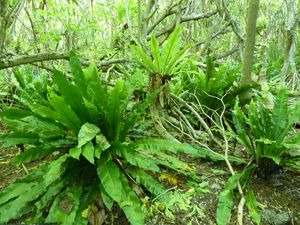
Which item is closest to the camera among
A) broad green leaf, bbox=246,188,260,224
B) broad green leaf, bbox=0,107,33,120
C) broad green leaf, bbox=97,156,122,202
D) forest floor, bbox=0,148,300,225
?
broad green leaf, bbox=97,156,122,202

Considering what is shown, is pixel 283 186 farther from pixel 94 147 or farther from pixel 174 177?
pixel 94 147

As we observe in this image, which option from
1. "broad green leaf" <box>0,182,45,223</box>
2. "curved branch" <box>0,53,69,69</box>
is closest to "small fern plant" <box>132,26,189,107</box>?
"curved branch" <box>0,53,69,69</box>

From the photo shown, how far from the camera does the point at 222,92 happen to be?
12.3 feet

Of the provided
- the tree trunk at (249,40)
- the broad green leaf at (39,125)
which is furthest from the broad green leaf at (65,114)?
the tree trunk at (249,40)

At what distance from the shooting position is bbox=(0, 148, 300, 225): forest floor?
2.30m

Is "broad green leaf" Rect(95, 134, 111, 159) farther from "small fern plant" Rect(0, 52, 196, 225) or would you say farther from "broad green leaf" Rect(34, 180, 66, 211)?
"broad green leaf" Rect(34, 180, 66, 211)

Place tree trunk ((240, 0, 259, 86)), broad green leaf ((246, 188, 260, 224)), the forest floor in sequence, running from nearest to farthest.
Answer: broad green leaf ((246, 188, 260, 224))
the forest floor
tree trunk ((240, 0, 259, 86))

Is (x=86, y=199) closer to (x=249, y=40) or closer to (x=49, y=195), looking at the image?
(x=49, y=195)

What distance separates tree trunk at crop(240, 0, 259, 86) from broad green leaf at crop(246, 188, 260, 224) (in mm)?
1661

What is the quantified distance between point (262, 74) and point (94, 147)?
2391 mm

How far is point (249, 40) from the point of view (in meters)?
3.47

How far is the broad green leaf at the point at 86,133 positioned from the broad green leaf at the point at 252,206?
118 centimetres

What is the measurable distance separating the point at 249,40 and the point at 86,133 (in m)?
2.17

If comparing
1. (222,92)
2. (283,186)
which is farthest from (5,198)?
(222,92)
